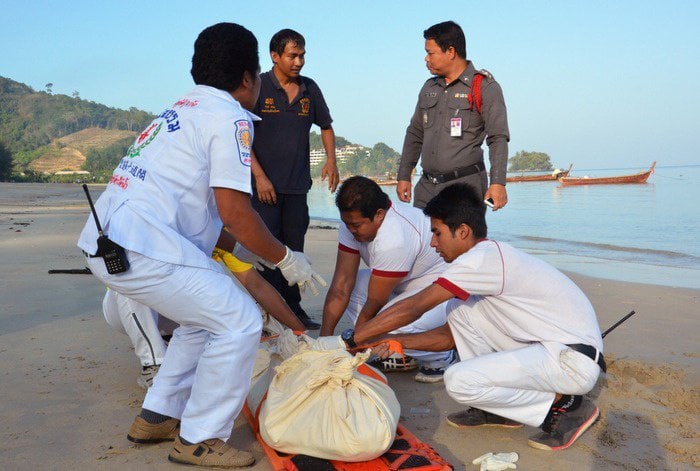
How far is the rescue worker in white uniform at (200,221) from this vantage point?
8.66 feet

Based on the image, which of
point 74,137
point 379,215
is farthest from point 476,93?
point 74,137

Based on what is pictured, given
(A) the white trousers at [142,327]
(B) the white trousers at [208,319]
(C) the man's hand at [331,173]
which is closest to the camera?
(B) the white trousers at [208,319]

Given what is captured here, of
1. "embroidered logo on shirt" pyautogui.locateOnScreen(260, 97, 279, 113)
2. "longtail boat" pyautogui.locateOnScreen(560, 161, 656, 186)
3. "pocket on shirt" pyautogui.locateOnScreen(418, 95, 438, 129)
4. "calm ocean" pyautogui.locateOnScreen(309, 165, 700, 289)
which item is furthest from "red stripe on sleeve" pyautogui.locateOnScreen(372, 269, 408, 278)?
"longtail boat" pyautogui.locateOnScreen(560, 161, 656, 186)

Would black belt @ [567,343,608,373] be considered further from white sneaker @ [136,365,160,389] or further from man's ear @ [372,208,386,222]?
white sneaker @ [136,365,160,389]

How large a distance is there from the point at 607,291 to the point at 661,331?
6.18ft

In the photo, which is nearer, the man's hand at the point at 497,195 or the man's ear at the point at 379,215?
the man's ear at the point at 379,215

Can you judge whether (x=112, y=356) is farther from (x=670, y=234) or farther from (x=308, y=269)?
(x=670, y=234)

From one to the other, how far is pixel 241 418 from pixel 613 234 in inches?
538

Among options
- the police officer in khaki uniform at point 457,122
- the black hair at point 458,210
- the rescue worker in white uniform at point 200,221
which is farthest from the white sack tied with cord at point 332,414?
the police officer in khaki uniform at point 457,122

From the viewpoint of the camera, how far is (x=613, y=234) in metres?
15.3

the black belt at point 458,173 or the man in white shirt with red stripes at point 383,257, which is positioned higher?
the black belt at point 458,173

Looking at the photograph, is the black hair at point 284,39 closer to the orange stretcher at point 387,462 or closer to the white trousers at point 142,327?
the white trousers at point 142,327

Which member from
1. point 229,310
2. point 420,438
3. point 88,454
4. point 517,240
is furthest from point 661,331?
point 517,240

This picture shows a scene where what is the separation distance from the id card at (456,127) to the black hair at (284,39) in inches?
54.1
